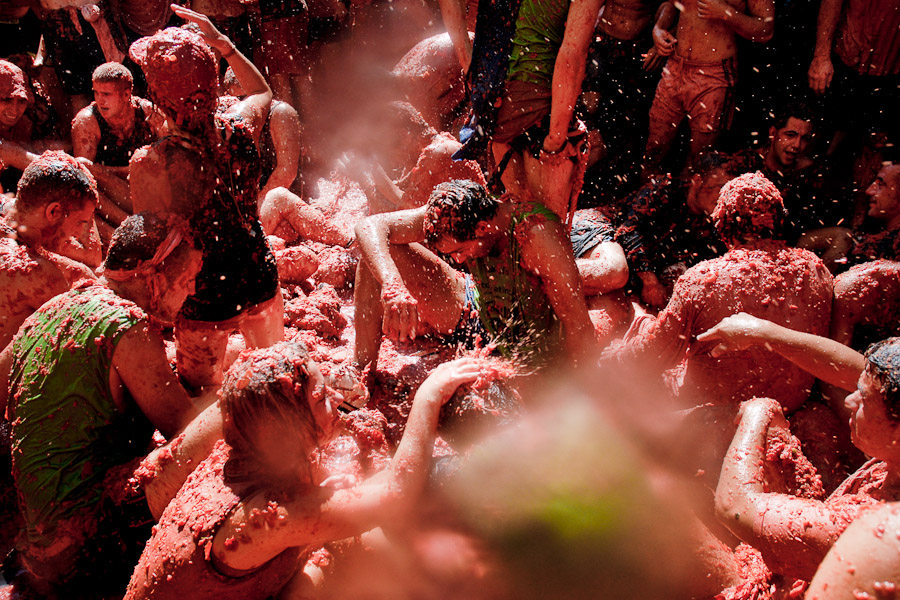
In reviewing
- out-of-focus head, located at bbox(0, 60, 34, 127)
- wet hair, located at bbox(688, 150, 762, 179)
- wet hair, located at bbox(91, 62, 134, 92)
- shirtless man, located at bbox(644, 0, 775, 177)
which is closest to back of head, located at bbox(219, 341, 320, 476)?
wet hair, located at bbox(688, 150, 762, 179)

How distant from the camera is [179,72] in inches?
114

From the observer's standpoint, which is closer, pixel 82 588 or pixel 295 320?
pixel 82 588

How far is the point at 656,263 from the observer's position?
477 centimetres

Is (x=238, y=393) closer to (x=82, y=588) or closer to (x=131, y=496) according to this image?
(x=131, y=496)

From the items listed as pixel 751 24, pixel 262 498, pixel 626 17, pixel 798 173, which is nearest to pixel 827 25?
pixel 751 24

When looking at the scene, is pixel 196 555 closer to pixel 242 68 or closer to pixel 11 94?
pixel 242 68

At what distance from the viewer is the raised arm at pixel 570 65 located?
3182 mm

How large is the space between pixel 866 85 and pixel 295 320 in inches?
187

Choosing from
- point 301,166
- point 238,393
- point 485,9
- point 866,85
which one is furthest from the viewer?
point 301,166

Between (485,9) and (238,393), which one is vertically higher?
(485,9)

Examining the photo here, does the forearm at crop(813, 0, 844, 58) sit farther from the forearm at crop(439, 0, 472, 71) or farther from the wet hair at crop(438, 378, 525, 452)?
the wet hair at crop(438, 378, 525, 452)

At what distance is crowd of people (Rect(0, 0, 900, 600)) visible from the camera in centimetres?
223

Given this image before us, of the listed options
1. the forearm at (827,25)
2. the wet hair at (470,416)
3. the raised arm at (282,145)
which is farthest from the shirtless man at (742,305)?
the raised arm at (282,145)

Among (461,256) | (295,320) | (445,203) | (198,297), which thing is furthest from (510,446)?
(295,320)
